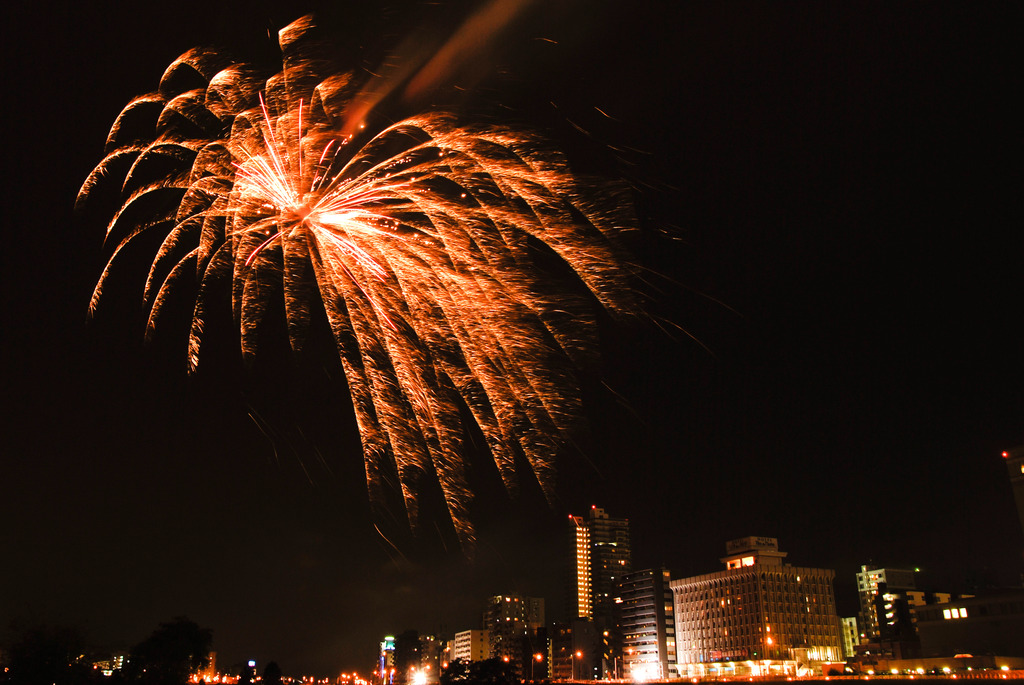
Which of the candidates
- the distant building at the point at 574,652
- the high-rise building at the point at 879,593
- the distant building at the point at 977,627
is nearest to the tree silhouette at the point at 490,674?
the distant building at the point at 574,652

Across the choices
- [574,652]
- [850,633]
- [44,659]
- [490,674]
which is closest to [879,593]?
[850,633]

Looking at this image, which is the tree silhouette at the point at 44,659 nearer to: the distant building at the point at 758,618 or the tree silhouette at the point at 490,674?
the tree silhouette at the point at 490,674

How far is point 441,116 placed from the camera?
17.3 m

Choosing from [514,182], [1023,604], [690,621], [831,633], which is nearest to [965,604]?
[1023,604]

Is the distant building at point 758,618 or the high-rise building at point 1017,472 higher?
the high-rise building at point 1017,472

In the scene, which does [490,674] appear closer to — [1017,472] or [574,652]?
[574,652]

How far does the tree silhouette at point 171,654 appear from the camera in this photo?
6193 centimetres

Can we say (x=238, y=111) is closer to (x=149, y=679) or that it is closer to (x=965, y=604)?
(x=149, y=679)

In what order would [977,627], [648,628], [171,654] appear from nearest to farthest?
[171,654] < [977,627] < [648,628]

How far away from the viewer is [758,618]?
129 m

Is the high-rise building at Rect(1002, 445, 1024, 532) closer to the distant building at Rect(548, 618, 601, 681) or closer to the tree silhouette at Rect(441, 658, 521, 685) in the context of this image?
the tree silhouette at Rect(441, 658, 521, 685)

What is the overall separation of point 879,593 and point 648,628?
47945 mm

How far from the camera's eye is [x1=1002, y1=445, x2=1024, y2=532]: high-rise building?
3428 inches

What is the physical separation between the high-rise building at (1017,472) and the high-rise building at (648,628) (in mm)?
75811
